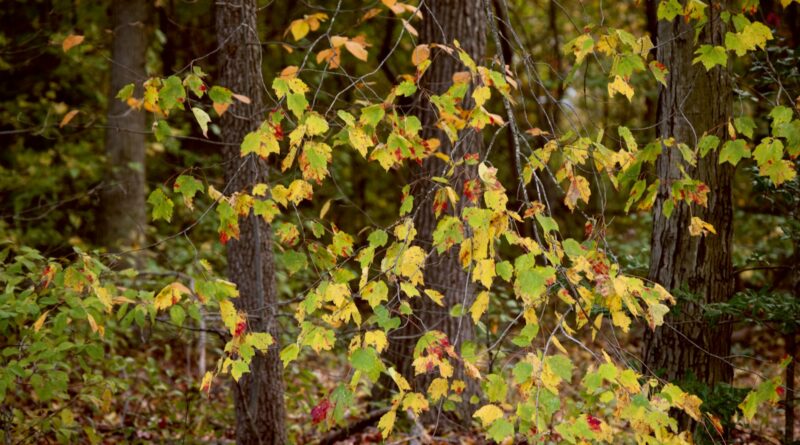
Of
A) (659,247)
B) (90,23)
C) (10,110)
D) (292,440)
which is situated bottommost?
(292,440)

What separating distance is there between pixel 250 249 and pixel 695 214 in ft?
9.62

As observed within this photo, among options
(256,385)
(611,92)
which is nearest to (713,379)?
(611,92)

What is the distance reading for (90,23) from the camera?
999 centimetres

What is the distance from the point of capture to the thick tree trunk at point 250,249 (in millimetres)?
4684

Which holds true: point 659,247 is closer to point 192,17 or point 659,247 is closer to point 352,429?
A: point 352,429

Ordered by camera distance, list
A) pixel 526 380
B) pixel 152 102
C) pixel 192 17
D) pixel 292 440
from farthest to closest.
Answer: pixel 192 17
pixel 292 440
pixel 152 102
pixel 526 380

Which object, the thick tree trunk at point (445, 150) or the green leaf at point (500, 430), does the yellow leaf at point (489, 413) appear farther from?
the thick tree trunk at point (445, 150)

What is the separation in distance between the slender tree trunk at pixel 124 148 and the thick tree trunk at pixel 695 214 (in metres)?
6.41

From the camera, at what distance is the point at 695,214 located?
14.6 ft

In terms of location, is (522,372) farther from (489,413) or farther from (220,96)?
(220,96)

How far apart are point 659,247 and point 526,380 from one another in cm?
240

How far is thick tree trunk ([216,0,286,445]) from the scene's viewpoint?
4.68 m

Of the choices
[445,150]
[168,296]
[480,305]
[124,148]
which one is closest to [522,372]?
[480,305]

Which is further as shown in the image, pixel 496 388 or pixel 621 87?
pixel 621 87
